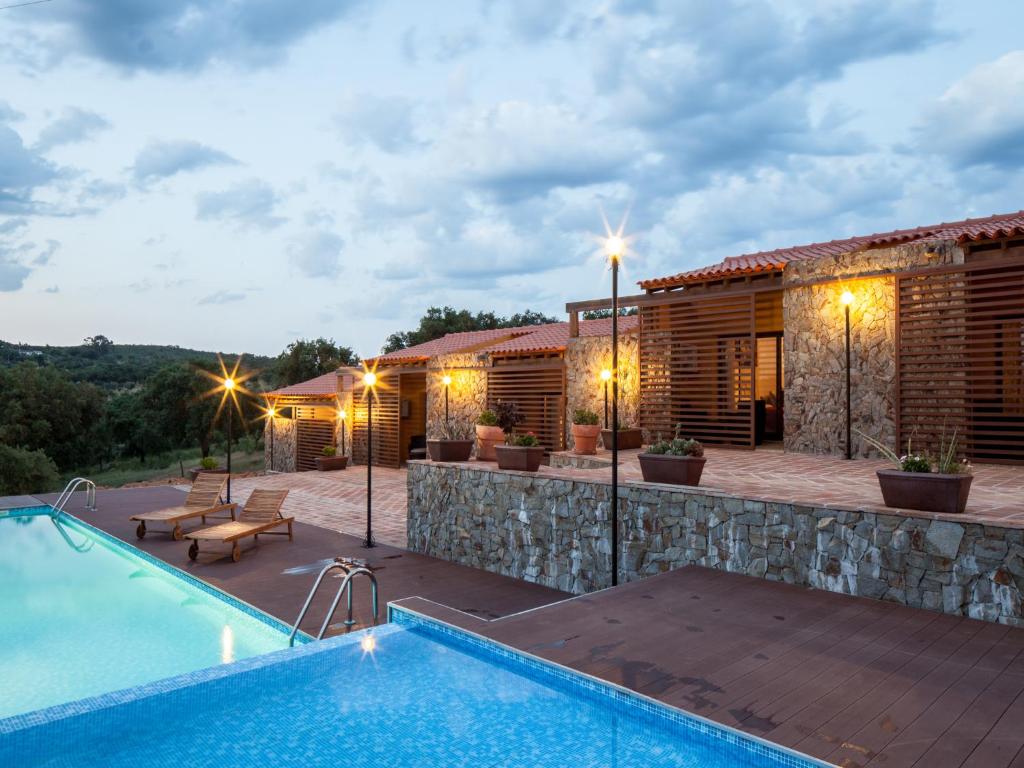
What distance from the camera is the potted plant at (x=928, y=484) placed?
546 cm

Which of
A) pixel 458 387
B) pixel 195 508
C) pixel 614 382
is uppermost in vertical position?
pixel 458 387

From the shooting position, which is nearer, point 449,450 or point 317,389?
point 449,450

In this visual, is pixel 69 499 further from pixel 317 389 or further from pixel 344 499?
pixel 317 389

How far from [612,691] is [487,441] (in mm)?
7706

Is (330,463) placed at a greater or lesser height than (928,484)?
lesser

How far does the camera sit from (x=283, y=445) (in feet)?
87.4

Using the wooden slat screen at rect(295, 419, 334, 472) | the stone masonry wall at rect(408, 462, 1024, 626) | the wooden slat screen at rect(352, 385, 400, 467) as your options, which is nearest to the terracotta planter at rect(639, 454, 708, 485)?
the stone masonry wall at rect(408, 462, 1024, 626)

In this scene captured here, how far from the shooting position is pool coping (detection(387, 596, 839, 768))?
10.4 feet

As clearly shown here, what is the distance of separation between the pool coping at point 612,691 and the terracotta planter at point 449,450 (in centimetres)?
509

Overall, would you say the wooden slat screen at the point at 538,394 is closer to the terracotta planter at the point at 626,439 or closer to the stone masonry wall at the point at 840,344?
the terracotta planter at the point at 626,439

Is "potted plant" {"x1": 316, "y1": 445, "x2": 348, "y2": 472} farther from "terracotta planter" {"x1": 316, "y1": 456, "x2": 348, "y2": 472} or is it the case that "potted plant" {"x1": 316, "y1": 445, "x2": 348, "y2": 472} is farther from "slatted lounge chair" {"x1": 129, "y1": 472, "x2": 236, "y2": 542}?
"slatted lounge chair" {"x1": 129, "y1": 472, "x2": 236, "y2": 542}

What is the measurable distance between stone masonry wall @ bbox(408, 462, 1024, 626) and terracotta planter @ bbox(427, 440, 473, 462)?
0.32 metres

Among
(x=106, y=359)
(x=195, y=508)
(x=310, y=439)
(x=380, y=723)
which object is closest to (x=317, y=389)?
(x=310, y=439)

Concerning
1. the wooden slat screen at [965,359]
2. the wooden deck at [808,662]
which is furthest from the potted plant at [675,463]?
the wooden slat screen at [965,359]
